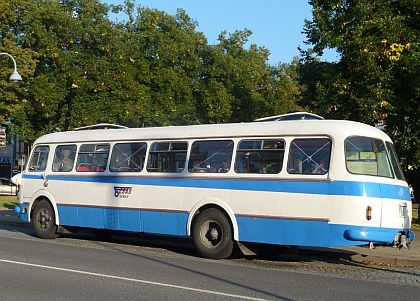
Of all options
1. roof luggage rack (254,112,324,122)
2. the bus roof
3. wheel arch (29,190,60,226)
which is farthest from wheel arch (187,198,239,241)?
wheel arch (29,190,60,226)

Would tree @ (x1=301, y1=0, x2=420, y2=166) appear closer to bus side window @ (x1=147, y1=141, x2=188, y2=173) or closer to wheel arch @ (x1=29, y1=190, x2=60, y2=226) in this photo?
bus side window @ (x1=147, y1=141, x2=188, y2=173)

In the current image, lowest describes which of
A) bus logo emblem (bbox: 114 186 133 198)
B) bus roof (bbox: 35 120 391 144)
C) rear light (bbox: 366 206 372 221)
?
rear light (bbox: 366 206 372 221)

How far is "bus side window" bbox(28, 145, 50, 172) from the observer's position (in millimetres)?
18203

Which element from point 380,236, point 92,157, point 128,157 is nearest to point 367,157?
point 380,236

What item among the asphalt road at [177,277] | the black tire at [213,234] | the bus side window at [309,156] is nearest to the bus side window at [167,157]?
the black tire at [213,234]

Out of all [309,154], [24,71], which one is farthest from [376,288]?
[24,71]

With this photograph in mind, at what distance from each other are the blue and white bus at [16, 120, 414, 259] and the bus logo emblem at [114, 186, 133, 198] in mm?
22

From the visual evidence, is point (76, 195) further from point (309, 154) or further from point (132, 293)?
point (132, 293)

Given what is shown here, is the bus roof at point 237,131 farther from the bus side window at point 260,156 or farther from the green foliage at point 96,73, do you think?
the green foliage at point 96,73

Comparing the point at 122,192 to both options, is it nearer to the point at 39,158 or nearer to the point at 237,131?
the point at 237,131

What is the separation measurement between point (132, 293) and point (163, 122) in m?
29.2

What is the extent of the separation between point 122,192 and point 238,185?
317cm

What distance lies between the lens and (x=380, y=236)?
12523 millimetres

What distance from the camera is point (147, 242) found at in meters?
17.9
